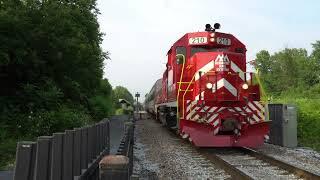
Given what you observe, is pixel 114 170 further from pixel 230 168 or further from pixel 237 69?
pixel 237 69

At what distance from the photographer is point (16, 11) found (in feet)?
47.7

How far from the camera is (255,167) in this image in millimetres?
10008

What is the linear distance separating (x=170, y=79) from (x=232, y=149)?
3.64 m

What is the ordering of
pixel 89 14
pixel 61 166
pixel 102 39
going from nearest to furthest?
pixel 61 166, pixel 89 14, pixel 102 39

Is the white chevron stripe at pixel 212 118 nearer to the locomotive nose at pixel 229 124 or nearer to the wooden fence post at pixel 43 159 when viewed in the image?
the locomotive nose at pixel 229 124

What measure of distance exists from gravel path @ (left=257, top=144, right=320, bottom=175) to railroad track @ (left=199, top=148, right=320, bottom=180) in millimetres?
486

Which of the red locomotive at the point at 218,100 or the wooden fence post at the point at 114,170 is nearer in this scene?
the wooden fence post at the point at 114,170

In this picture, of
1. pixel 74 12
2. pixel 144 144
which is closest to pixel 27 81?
pixel 144 144

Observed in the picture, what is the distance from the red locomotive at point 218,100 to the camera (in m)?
12.1

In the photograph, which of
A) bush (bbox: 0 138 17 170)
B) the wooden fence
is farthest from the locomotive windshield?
the wooden fence

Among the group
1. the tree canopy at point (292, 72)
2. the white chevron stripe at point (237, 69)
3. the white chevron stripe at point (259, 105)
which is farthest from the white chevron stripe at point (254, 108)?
the tree canopy at point (292, 72)

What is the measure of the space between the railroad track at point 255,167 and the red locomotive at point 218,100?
0.53 m

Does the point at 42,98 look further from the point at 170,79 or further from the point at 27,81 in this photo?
the point at 170,79

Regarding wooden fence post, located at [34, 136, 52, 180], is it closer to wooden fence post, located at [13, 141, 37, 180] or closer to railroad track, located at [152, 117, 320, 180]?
wooden fence post, located at [13, 141, 37, 180]
